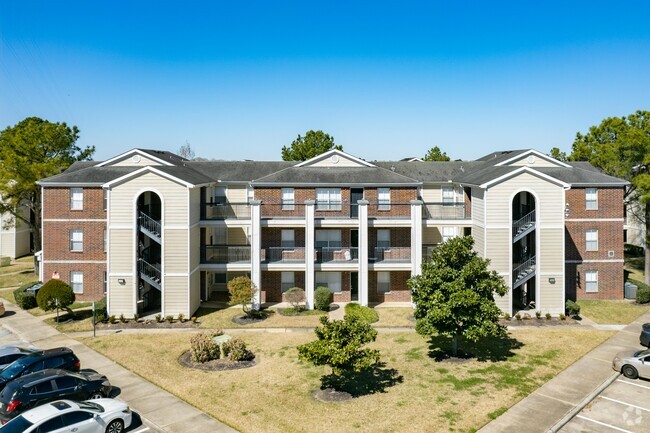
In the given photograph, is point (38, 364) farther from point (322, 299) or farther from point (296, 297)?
→ point (322, 299)

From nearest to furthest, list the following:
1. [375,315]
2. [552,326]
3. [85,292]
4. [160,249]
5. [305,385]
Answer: [305,385]
[552,326]
[375,315]
[160,249]
[85,292]

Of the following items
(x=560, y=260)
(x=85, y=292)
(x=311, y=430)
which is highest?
(x=560, y=260)

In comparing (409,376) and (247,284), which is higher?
(247,284)

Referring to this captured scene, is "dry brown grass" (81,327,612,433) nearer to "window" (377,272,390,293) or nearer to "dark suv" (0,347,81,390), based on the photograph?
"dark suv" (0,347,81,390)

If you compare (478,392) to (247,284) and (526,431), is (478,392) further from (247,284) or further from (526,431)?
(247,284)

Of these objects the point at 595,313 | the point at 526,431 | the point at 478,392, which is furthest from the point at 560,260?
the point at 526,431

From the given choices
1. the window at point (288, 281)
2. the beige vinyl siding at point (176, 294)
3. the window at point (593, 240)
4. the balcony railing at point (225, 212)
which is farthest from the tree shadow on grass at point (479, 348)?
the balcony railing at point (225, 212)
